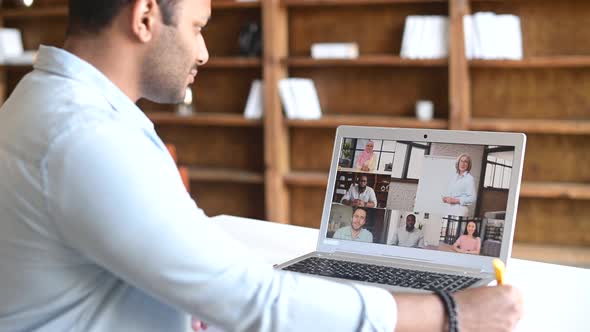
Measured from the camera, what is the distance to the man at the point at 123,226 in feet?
2.90

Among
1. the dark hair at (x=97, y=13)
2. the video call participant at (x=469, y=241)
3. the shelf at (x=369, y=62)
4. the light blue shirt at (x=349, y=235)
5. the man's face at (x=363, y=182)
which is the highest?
the shelf at (x=369, y=62)

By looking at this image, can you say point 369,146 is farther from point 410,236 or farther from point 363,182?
point 410,236

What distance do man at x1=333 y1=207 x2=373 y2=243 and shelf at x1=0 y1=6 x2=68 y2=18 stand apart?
3537 millimetres

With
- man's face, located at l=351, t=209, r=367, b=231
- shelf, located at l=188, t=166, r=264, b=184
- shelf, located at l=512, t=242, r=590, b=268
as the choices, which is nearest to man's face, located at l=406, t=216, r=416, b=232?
man's face, located at l=351, t=209, r=367, b=231

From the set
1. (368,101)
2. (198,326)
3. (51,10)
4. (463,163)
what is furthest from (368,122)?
(198,326)

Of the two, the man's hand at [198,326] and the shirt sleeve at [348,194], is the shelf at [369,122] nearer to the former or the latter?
the shirt sleeve at [348,194]

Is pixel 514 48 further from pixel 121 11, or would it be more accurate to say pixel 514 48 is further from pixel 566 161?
pixel 121 11

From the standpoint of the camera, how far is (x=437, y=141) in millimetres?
1626

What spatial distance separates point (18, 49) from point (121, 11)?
425cm

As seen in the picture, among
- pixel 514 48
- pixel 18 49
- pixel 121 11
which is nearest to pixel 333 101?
pixel 514 48

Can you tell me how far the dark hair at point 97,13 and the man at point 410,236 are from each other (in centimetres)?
73

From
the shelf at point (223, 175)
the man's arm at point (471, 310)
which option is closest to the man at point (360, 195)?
the man's arm at point (471, 310)

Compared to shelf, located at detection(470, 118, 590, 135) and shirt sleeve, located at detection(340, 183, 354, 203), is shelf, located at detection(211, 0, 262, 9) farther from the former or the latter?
shirt sleeve, located at detection(340, 183, 354, 203)

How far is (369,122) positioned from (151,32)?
10.4 ft
